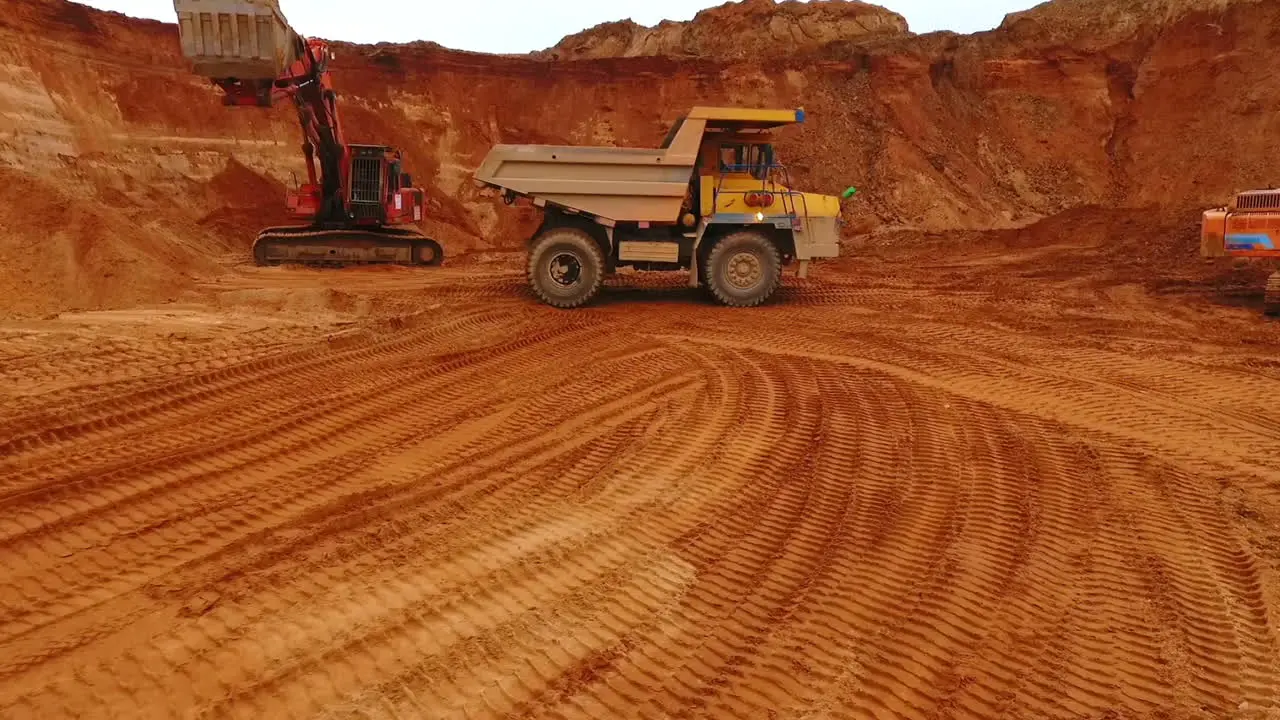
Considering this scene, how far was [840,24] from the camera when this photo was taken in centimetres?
3097

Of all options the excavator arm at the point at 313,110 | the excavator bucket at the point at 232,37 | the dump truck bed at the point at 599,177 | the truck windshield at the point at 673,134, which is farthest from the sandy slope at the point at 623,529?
the excavator arm at the point at 313,110

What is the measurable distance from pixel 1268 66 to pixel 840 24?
13.4m

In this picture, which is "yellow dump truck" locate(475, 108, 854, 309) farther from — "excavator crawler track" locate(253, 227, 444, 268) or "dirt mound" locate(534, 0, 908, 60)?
"dirt mound" locate(534, 0, 908, 60)

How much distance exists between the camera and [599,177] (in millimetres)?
11688

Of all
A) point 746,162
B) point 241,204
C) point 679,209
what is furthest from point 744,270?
point 241,204

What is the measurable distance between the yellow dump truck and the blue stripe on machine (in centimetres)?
520

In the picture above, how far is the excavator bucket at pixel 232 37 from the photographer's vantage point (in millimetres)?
12156

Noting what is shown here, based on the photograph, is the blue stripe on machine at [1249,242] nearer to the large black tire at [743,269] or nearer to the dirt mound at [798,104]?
the large black tire at [743,269]

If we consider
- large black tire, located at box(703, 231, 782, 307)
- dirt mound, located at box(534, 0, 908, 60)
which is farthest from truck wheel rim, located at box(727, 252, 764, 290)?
dirt mound, located at box(534, 0, 908, 60)

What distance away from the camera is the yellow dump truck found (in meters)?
11.6

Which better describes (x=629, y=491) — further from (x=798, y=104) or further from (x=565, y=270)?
(x=798, y=104)

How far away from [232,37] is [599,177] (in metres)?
5.88

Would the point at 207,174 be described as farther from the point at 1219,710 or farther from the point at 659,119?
the point at 1219,710

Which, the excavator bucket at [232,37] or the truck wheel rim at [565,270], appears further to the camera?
the excavator bucket at [232,37]
